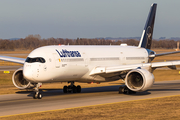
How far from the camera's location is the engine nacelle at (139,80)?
90.2ft

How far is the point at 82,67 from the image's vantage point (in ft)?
95.4

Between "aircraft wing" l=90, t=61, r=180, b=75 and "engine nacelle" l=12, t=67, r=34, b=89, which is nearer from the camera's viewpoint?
"aircraft wing" l=90, t=61, r=180, b=75

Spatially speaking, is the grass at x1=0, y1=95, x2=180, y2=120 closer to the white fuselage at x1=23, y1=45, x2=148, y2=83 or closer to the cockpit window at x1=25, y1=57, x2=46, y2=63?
the white fuselage at x1=23, y1=45, x2=148, y2=83

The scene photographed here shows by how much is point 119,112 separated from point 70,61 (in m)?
9.02

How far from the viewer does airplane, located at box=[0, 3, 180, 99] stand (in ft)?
83.9

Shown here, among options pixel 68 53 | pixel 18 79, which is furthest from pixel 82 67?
pixel 18 79

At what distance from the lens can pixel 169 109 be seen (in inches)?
843

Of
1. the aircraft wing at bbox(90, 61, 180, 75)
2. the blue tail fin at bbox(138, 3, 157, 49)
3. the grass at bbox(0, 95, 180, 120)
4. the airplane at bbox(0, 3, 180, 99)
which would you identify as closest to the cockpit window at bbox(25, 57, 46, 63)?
the airplane at bbox(0, 3, 180, 99)

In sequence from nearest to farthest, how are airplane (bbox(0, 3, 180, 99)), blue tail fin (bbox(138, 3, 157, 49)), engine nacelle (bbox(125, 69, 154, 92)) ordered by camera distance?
airplane (bbox(0, 3, 180, 99)), engine nacelle (bbox(125, 69, 154, 92)), blue tail fin (bbox(138, 3, 157, 49))

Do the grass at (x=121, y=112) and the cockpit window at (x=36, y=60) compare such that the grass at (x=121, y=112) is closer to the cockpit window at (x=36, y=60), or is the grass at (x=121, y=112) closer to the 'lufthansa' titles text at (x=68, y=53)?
the cockpit window at (x=36, y=60)

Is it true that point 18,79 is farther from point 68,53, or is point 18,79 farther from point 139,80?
point 139,80

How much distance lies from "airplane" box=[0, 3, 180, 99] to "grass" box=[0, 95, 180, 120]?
16.0 feet

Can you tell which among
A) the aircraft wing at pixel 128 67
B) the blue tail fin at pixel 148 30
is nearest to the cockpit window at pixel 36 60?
the aircraft wing at pixel 128 67

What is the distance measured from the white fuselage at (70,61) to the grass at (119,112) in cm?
536
